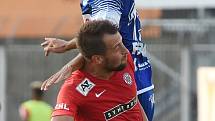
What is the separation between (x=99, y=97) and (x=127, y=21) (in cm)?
62

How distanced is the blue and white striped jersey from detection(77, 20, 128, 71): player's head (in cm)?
20

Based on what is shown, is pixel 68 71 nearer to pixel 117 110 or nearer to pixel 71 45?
pixel 71 45

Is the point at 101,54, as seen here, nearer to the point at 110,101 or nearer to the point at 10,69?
the point at 110,101

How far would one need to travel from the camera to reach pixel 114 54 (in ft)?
13.1

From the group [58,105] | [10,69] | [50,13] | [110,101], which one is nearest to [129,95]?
[110,101]

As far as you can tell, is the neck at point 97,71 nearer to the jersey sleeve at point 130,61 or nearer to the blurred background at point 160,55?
the jersey sleeve at point 130,61

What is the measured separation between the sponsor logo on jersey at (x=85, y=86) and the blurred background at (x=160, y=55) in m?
7.71

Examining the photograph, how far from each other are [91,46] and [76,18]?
10.3 m

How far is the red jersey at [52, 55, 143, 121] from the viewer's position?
4.06 meters

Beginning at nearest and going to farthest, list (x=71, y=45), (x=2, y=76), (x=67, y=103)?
1. (x=67, y=103)
2. (x=71, y=45)
3. (x=2, y=76)

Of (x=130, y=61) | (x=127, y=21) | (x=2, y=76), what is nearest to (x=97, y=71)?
(x=130, y=61)

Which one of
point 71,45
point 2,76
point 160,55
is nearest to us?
point 71,45

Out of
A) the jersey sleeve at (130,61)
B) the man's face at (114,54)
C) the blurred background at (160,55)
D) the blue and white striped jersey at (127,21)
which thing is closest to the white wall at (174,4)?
the blurred background at (160,55)

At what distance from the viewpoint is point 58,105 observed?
13.2 ft
